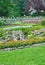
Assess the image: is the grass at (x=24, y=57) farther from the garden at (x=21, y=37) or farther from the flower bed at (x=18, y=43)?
the garden at (x=21, y=37)

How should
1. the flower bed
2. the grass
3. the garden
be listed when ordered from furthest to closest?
1. the garden
2. the flower bed
3. the grass

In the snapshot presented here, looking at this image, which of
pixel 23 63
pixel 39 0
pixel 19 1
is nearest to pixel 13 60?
pixel 23 63

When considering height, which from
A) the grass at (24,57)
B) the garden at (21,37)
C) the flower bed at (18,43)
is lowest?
the garden at (21,37)

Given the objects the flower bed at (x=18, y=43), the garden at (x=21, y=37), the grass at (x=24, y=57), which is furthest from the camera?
the garden at (x=21, y=37)

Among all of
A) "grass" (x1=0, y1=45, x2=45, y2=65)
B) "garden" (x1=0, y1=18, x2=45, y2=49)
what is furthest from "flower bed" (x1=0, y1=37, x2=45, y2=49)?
"grass" (x1=0, y1=45, x2=45, y2=65)

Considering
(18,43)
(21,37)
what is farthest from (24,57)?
(21,37)

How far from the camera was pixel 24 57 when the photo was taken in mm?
10766

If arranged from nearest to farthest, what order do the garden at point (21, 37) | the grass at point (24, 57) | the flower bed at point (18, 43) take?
the grass at point (24, 57), the flower bed at point (18, 43), the garden at point (21, 37)

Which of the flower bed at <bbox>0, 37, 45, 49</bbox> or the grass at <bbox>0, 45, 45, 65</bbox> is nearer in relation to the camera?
the grass at <bbox>0, 45, 45, 65</bbox>

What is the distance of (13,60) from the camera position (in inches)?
411

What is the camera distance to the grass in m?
10.0

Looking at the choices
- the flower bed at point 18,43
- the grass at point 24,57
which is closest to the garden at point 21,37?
the flower bed at point 18,43

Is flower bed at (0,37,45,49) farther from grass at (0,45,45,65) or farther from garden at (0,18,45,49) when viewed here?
grass at (0,45,45,65)

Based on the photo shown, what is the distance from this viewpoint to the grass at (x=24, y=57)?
10039 millimetres
